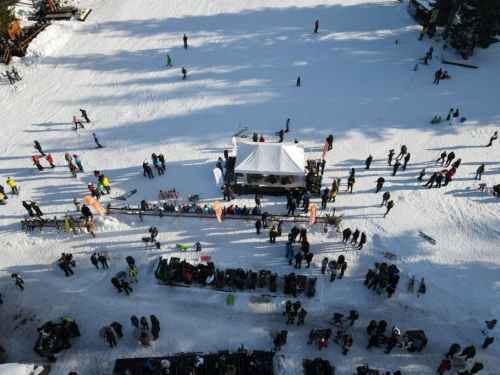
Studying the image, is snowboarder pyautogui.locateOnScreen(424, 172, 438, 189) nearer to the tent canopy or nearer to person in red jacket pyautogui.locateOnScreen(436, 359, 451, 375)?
the tent canopy

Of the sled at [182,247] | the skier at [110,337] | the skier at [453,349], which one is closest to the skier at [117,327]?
the skier at [110,337]

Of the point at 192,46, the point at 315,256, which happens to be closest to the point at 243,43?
the point at 192,46

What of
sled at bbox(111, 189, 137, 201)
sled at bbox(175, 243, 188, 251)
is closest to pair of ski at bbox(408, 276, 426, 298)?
sled at bbox(175, 243, 188, 251)

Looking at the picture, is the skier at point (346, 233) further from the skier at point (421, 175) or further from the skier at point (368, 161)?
the skier at point (421, 175)

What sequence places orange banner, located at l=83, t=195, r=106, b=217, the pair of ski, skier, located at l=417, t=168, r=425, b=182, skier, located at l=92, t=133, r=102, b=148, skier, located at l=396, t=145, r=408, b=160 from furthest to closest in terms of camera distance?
skier, located at l=92, t=133, r=102, b=148, skier, located at l=396, t=145, r=408, b=160, skier, located at l=417, t=168, r=425, b=182, orange banner, located at l=83, t=195, r=106, b=217, the pair of ski

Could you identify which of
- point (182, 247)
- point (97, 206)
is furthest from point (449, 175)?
point (97, 206)

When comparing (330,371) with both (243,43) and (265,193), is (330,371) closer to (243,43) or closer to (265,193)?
(265,193)
